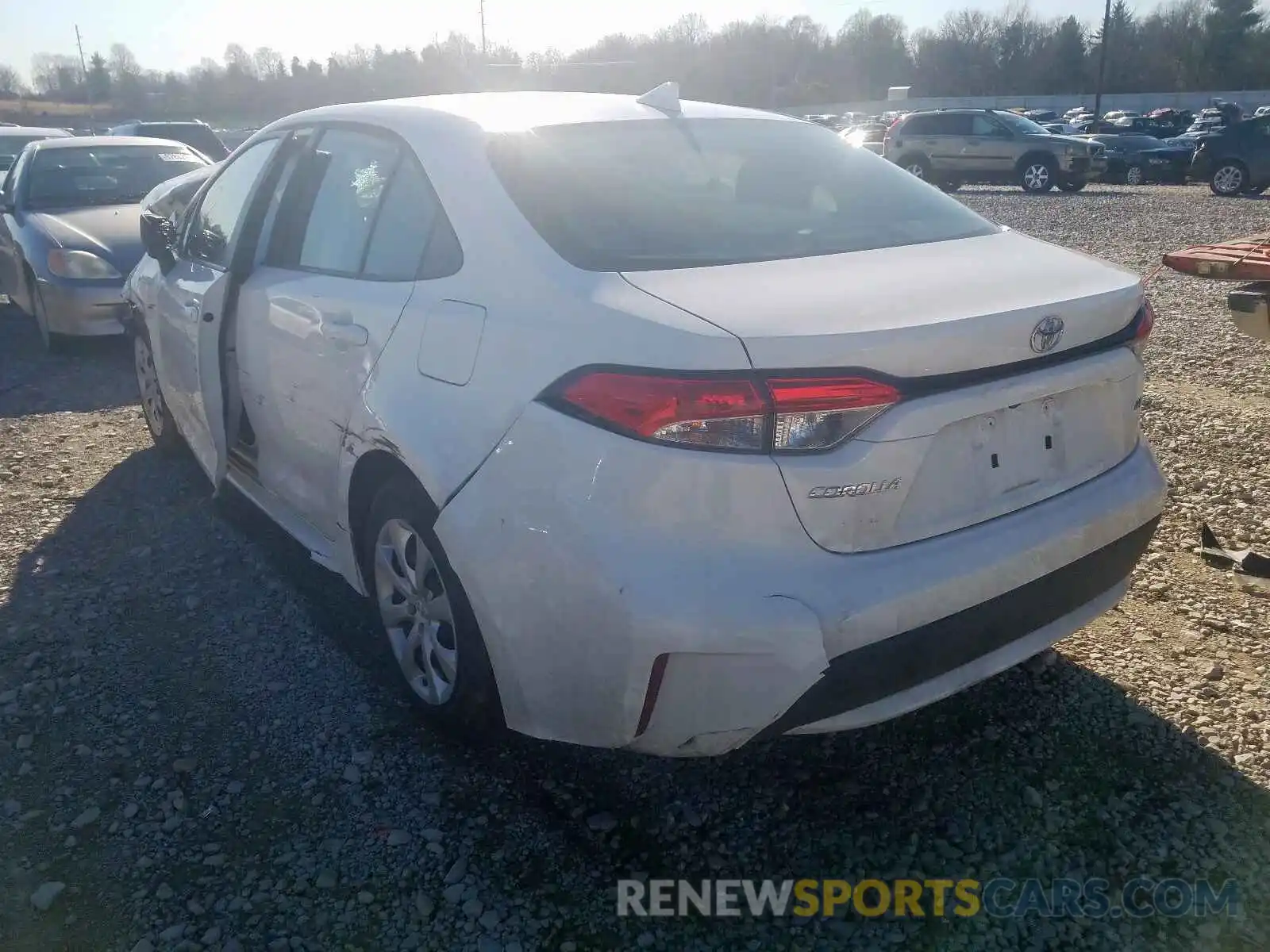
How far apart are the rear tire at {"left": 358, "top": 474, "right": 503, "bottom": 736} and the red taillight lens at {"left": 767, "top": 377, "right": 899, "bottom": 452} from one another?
90 cm

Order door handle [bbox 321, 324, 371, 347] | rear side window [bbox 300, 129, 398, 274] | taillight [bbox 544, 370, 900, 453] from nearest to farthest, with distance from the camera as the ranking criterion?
taillight [bbox 544, 370, 900, 453] → door handle [bbox 321, 324, 371, 347] → rear side window [bbox 300, 129, 398, 274]

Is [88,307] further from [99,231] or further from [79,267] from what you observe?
[99,231]

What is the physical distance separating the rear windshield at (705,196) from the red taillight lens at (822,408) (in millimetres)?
553

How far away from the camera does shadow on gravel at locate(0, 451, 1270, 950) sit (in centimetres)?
232

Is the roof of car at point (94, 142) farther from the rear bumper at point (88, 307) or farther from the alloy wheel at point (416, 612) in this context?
the alloy wheel at point (416, 612)

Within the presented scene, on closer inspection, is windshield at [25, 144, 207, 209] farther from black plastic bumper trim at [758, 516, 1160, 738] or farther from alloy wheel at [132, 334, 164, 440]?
black plastic bumper trim at [758, 516, 1160, 738]

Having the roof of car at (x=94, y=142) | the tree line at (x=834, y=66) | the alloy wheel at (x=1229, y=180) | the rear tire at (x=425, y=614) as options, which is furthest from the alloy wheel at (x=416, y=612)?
the tree line at (x=834, y=66)

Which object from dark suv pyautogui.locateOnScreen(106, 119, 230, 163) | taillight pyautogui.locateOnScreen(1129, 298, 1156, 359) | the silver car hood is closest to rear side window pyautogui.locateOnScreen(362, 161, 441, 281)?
taillight pyautogui.locateOnScreen(1129, 298, 1156, 359)

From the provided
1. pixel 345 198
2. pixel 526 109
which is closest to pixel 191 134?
pixel 345 198

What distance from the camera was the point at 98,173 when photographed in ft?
28.9

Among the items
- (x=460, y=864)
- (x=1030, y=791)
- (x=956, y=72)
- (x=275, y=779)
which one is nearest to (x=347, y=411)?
(x=275, y=779)

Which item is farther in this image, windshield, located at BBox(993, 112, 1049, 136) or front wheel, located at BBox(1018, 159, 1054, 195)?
windshield, located at BBox(993, 112, 1049, 136)

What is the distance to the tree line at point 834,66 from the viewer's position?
54.7 meters

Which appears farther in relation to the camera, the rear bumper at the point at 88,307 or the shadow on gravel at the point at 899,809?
the rear bumper at the point at 88,307
